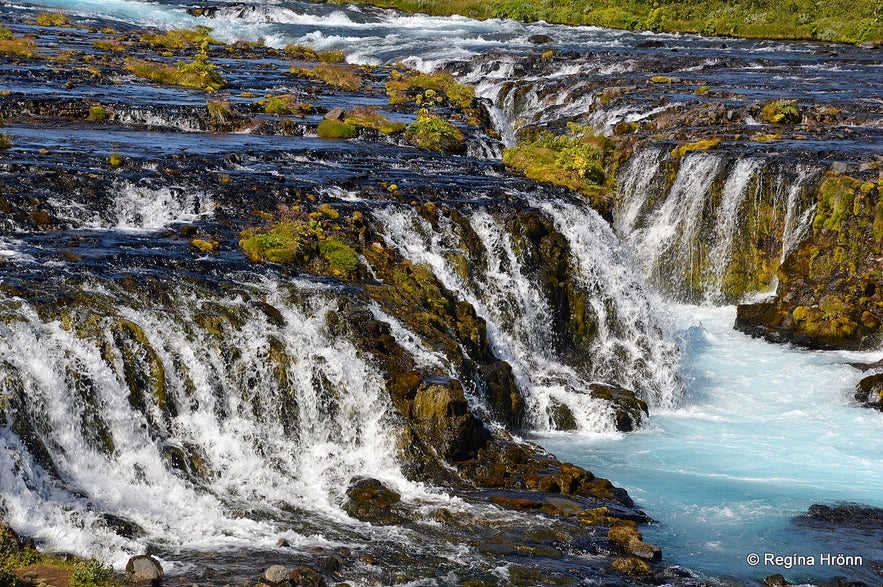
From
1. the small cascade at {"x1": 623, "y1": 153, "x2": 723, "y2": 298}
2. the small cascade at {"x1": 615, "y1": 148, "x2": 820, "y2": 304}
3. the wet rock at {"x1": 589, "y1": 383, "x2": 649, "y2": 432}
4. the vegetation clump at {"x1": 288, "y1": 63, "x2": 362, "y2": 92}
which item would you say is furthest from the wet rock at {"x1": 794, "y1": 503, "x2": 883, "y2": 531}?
the vegetation clump at {"x1": 288, "y1": 63, "x2": 362, "y2": 92}

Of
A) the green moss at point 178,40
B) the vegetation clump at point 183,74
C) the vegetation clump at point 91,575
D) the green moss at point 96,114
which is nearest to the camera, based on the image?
the vegetation clump at point 91,575

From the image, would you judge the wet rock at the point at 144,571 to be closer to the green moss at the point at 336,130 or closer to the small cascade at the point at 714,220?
the small cascade at the point at 714,220

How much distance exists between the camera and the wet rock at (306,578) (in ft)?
42.0

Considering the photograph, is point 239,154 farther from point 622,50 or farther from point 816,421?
point 622,50

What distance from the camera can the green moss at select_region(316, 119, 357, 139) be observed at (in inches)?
1340

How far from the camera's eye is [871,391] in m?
23.7

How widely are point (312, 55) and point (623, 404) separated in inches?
1489

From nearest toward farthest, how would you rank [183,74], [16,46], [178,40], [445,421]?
[445,421] < [183,74] < [16,46] < [178,40]

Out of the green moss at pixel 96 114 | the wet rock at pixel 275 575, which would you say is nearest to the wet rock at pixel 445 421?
the wet rock at pixel 275 575

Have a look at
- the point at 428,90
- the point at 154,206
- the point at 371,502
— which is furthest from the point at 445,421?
the point at 428,90

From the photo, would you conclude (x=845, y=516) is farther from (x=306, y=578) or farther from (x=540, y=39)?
(x=540, y=39)

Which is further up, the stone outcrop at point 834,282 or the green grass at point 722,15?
the green grass at point 722,15

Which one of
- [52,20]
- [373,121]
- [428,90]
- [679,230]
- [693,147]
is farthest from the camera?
[52,20]

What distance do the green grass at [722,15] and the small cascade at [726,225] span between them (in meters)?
37.4
